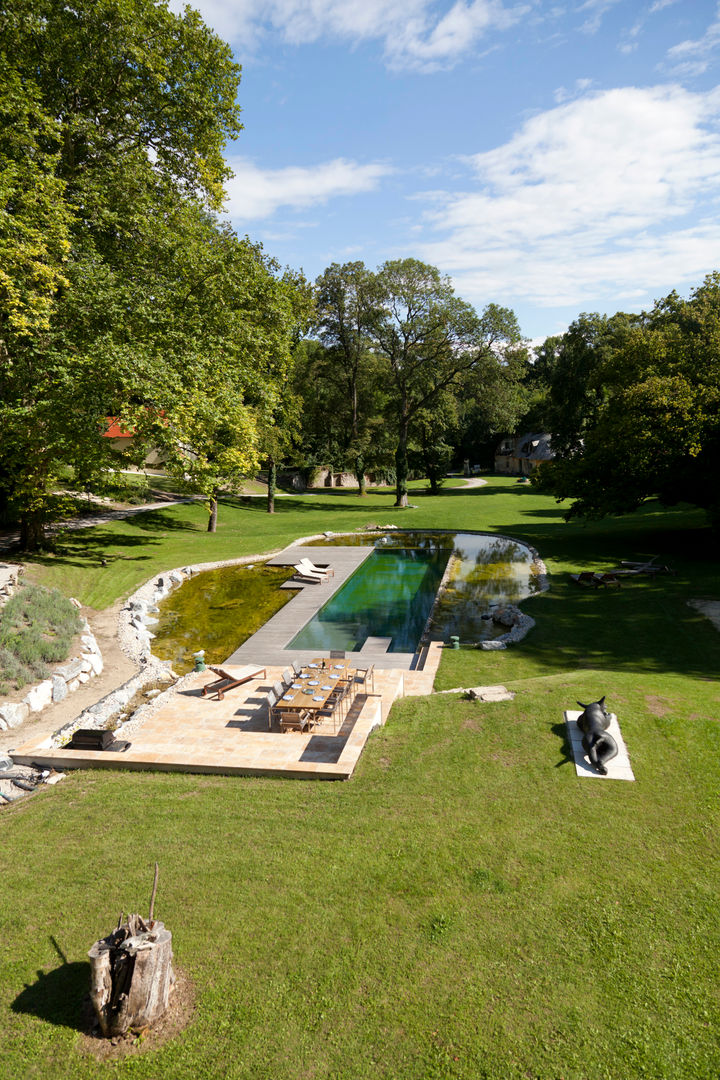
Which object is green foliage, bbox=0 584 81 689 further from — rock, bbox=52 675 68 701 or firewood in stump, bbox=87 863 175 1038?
firewood in stump, bbox=87 863 175 1038

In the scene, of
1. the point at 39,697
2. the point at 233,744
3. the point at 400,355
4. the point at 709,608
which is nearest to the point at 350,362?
the point at 400,355

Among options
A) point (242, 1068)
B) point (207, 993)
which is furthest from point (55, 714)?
point (242, 1068)

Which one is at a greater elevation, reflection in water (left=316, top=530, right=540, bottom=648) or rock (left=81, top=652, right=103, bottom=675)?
reflection in water (left=316, top=530, right=540, bottom=648)

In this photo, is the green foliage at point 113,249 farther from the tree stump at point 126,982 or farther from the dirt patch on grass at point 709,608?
the dirt patch on grass at point 709,608

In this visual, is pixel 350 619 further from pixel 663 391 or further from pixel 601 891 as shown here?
pixel 663 391

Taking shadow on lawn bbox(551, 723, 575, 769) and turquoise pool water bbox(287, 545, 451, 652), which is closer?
shadow on lawn bbox(551, 723, 575, 769)

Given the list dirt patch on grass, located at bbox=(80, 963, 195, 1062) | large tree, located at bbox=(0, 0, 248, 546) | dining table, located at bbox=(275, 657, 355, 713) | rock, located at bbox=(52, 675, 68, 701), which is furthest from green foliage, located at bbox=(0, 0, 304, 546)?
dirt patch on grass, located at bbox=(80, 963, 195, 1062)

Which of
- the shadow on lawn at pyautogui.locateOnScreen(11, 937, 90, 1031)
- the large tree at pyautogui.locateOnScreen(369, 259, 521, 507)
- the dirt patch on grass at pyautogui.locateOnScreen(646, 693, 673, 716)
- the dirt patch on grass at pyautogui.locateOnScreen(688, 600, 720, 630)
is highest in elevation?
the large tree at pyautogui.locateOnScreen(369, 259, 521, 507)

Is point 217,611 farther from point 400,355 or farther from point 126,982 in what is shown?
point 400,355
